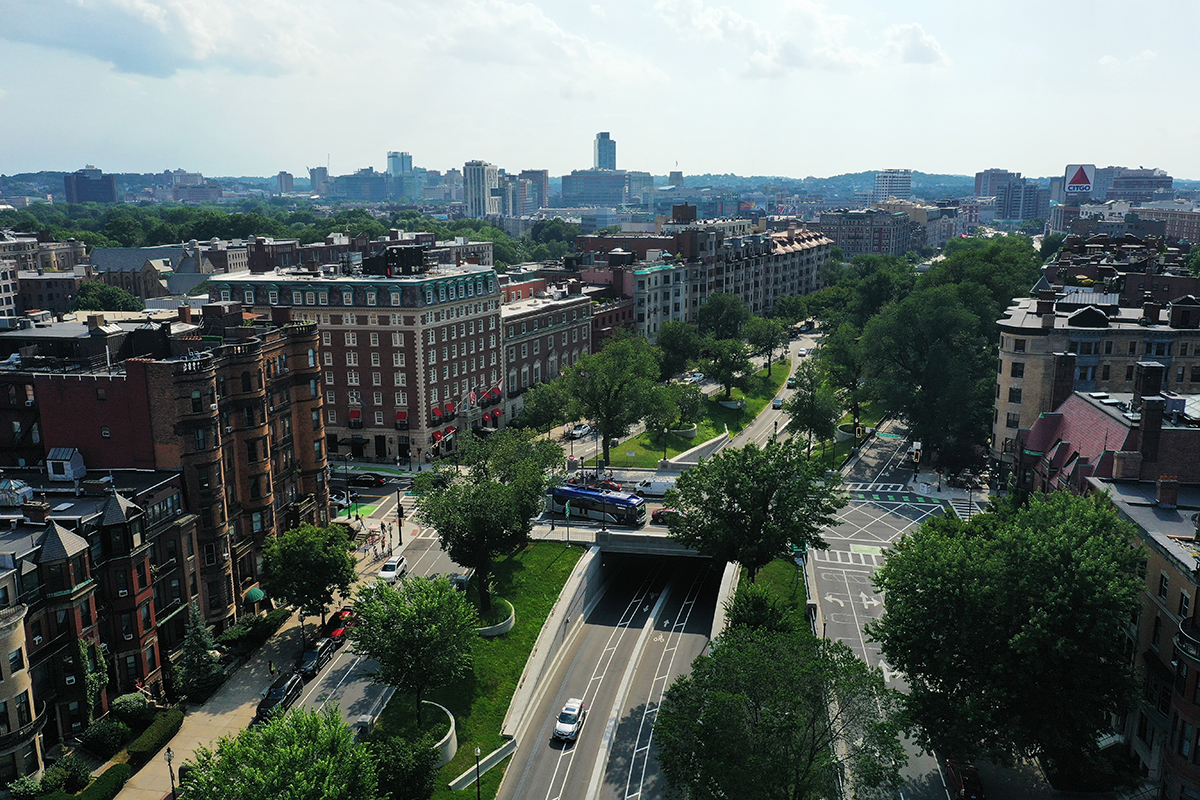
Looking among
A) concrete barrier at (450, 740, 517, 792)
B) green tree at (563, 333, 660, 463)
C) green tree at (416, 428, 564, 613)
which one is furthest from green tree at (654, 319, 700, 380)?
concrete barrier at (450, 740, 517, 792)

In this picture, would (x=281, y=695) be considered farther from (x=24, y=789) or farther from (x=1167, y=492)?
(x=1167, y=492)

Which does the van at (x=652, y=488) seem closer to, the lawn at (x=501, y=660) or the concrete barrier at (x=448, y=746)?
the lawn at (x=501, y=660)

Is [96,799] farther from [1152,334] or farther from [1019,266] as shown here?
[1019,266]

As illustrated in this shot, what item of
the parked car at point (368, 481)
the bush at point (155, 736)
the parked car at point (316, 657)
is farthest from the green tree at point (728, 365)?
the bush at point (155, 736)

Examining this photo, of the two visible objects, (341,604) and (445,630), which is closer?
(445,630)

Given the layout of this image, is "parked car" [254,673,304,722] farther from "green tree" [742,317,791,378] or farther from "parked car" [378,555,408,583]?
"green tree" [742,317,791,378]

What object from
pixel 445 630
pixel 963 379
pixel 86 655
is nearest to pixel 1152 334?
pixel 963 379

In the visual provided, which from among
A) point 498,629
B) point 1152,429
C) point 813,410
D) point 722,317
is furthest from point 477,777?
point 722,317
